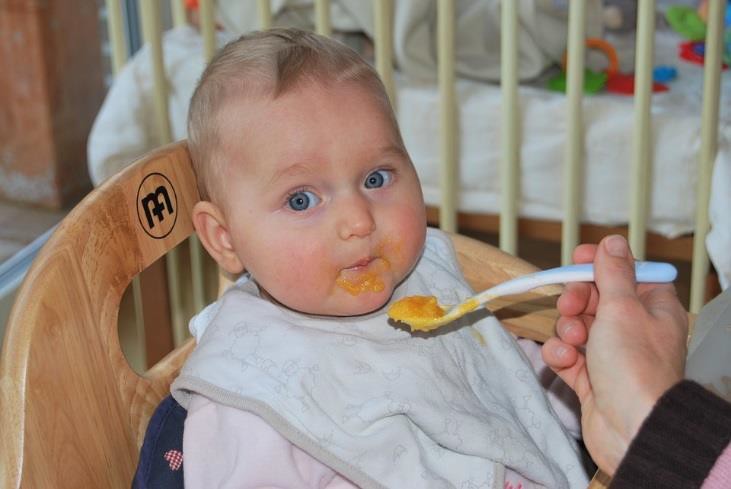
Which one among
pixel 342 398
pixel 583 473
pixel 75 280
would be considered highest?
pixel 75 280

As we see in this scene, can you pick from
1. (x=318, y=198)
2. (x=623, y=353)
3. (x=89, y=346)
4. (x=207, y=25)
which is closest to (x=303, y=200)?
(x=318, y=198)

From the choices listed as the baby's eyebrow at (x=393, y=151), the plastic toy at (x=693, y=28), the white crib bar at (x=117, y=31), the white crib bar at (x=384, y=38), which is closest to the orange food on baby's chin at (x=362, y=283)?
the baby's eyebrow at (x=393, y=151)

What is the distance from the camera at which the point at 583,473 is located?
40.6 inches

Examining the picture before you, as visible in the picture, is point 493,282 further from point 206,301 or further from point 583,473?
point 206,301

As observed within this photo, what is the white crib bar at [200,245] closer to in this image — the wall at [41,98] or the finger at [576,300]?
the wall at [41,98]

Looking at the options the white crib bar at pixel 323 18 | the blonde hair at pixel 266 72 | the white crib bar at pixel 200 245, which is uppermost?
the blonde hair at pixel 266 72

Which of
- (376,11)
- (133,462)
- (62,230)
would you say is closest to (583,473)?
(133,462)

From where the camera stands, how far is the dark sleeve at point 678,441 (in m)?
0.69

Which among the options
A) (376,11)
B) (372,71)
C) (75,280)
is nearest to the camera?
(75,280)

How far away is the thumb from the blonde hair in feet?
0.83

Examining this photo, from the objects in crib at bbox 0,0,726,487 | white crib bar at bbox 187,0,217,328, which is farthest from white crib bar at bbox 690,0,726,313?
white crib bar at bbox 187,0,217,328

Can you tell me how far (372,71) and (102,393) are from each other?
368 mm

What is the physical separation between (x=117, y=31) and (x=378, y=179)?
2.80 ft

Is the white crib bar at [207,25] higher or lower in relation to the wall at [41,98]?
higher
